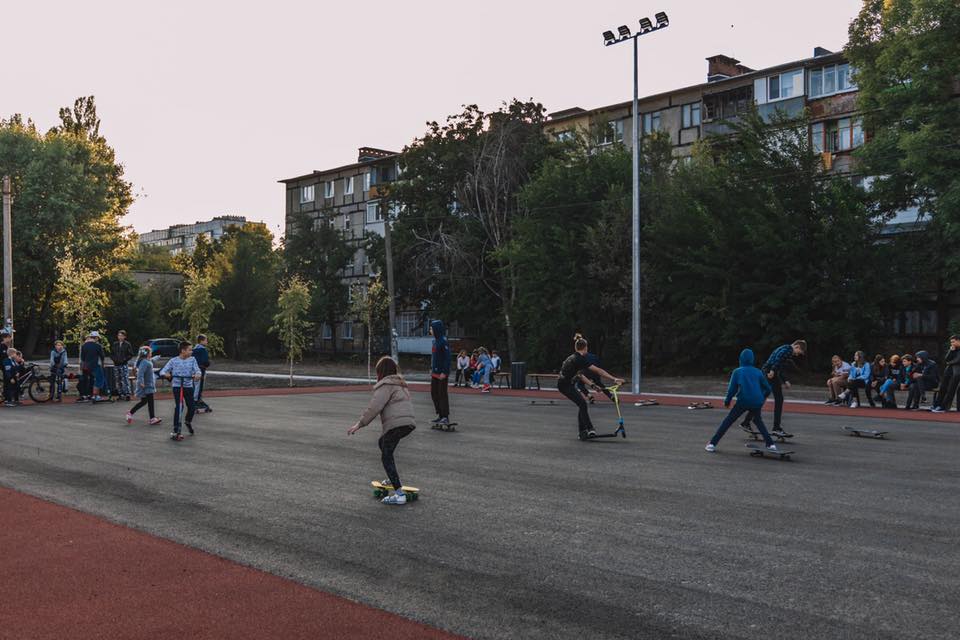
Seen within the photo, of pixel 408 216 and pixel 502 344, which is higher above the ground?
pixel 408 216

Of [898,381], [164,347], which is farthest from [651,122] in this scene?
[164,347]

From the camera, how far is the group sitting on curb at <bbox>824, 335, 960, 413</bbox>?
2077 centimetres

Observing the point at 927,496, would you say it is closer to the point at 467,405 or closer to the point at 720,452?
the point at 720,452

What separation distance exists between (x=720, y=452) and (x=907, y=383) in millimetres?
12699

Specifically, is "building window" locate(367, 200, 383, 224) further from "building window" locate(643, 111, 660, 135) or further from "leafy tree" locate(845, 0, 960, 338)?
"leafy tree" locate(845, 0, 960, 338)

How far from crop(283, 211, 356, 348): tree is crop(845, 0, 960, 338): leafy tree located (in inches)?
1504

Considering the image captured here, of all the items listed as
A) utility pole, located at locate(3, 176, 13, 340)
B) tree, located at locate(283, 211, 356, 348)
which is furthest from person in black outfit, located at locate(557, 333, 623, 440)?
tree, located at locate(283, 211, 356, 348)

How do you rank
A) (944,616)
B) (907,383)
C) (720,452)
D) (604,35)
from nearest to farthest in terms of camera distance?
1. (944,616)
2. (720,452)
3. (907,383)
4. (604,35)

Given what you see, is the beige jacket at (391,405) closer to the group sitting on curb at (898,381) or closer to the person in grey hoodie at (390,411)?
the person in grey hoodie at (390,411)

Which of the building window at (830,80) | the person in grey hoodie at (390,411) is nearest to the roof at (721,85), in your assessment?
the building window at (830,80)

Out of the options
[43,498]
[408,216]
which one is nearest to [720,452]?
[43,498]

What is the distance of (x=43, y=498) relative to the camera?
9.33m

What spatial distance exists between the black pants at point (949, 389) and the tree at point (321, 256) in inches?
1881

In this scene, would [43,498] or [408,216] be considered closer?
[43,498]
